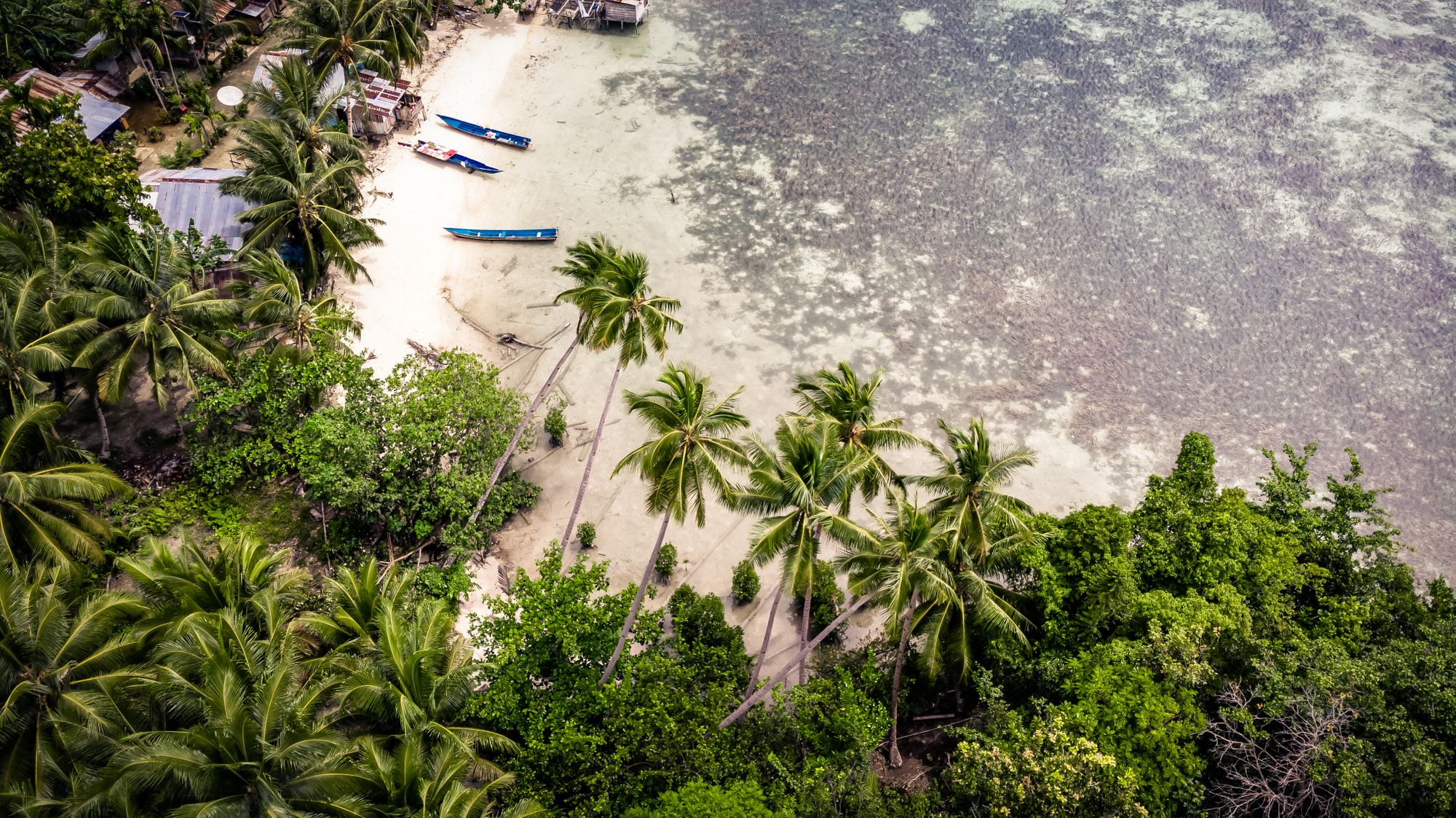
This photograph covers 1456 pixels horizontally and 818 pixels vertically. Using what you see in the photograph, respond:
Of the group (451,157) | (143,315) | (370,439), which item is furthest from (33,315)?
(451,157)

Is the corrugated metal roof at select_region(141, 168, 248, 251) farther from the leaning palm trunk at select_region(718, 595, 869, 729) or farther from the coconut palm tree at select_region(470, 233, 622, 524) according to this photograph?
the leaning palm trunk at select_region(718, 595, 869, 729)

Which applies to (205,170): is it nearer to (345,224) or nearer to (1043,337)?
(345,224)

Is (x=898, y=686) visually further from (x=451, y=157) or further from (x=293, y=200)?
(x=451, y=157)

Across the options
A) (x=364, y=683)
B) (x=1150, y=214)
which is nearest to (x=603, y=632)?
(x=364, y=683)

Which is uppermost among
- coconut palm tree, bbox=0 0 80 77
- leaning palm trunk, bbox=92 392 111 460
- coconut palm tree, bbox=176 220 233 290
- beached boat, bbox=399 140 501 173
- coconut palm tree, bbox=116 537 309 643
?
coconut palm tree, bbox=0 0 80 77

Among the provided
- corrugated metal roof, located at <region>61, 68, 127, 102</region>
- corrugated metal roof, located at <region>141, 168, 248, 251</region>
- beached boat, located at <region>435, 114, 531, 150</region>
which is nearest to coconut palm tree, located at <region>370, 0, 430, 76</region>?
beached boat, located at <region>435, 114, 531, 150</region>

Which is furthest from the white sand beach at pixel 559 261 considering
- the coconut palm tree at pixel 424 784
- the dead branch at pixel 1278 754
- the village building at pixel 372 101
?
the dead branch at pixel 1278 754

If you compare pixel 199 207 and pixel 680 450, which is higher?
pixel 199 207
